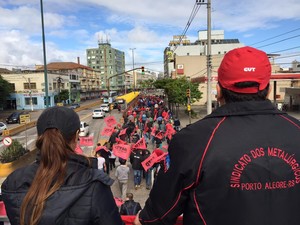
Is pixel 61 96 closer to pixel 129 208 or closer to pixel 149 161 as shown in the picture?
pixel 149 161

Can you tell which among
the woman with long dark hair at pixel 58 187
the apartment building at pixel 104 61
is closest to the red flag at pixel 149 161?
the woman with long dark hair at pixel 58 187

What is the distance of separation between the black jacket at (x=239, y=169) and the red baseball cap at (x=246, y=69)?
0.13 meters

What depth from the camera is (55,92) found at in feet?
199

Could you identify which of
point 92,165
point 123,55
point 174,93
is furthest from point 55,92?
point 123,55

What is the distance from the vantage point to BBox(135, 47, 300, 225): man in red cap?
1469 millimetres

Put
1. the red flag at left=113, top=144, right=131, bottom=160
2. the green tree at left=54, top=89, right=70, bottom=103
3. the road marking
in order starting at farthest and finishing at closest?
1. the green tree at left=54, top=89, right=70, bottom=103
2. the road marking
3. the red flag at left=113, top=144, right=131, bottom=160

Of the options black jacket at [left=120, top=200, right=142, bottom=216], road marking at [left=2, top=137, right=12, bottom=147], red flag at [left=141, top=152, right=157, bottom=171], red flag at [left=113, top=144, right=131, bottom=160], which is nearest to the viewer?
black jacket at [left=120, top=200, right=142, bottom=216]

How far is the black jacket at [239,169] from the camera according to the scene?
1466mm

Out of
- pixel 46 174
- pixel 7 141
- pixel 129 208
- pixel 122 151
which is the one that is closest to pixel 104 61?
pixel 7 141

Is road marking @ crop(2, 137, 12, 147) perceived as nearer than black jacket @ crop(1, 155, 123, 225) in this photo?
No

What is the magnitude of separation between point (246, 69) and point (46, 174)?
131cm

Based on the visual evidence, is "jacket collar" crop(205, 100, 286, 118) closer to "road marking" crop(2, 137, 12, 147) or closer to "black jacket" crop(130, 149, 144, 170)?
"black jacket" crop(130, 149, 144, 170)

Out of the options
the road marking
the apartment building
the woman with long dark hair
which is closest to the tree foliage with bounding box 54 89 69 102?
the road marking

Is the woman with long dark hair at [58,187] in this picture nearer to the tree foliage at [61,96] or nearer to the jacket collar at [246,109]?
the jacket collar at [246,109]
